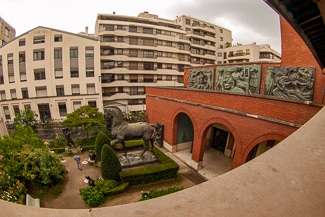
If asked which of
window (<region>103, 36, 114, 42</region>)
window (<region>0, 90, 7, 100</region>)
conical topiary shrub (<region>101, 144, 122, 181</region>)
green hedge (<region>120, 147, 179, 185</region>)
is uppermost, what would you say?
window (<region>103, 36, 114, 42</region>)

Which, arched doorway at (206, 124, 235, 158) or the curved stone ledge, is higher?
the curved stone ledge

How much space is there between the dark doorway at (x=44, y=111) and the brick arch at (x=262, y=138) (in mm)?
22853

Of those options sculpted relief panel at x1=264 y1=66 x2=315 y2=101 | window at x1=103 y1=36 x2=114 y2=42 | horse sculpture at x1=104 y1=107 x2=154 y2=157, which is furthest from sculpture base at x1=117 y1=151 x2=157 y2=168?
window at x1=103 y1=36 x2=114 y2=42

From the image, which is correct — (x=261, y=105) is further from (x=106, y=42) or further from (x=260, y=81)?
(x=106, y=42)

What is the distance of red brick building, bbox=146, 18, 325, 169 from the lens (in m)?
7.75

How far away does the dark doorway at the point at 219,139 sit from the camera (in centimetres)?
1570

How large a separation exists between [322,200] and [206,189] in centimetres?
93

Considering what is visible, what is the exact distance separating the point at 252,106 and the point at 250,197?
8.37 m

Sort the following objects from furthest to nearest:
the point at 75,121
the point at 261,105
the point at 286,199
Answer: the point at 75,121, the point at 261,105, the point at 286,199

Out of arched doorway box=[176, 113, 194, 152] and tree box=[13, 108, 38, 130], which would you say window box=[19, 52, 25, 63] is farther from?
arched doorway box=[176, 113, 194, 152]

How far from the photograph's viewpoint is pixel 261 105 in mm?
8422

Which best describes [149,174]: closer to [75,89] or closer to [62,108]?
[75,89]

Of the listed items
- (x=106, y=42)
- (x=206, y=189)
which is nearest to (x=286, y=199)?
(x=206, y=189)

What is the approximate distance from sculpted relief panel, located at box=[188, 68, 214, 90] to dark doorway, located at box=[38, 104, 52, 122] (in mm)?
18207
